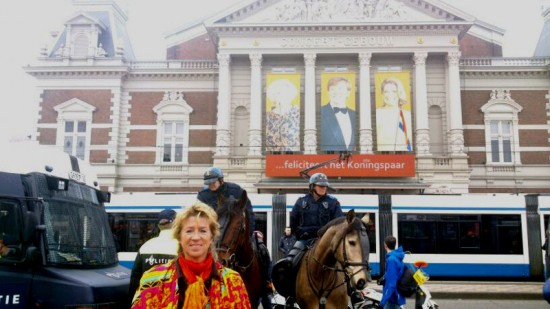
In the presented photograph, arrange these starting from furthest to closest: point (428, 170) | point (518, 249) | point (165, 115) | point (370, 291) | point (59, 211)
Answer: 1. point (165, 115)
2. point (428, 170)
3. point (518, 249)
4. point (370, 291)
5. point (59, 211)

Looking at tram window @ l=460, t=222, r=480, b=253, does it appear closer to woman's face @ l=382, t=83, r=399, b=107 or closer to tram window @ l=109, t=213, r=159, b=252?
tram window @ l=109, t=213, r=159, b=252

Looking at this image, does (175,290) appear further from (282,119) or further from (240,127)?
(240,127)

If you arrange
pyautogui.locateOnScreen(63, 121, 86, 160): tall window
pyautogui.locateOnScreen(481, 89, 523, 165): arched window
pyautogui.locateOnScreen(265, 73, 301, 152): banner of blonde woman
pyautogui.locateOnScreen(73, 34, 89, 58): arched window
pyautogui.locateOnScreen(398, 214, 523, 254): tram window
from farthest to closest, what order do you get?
pyautogui.locateOnScreen(73, 34, 89, 58): arched window < pyautogui.locateOnScreen(63, 121, 86, 160): tall window < pyautogui.locateOnScreen(481, 89, 523, 165): arched window < pyautogui.locateOnScreen(265, 73, 301, 152): banner of blonde woman < pyautogui.locateOnScreen(398, 214, 523, 254): tram window

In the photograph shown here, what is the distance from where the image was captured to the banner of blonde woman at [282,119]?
29.5 metres

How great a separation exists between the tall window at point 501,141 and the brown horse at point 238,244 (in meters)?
28.8

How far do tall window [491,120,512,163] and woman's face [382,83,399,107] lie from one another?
7.47 meters

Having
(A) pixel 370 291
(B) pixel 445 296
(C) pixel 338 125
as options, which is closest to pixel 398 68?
(C) pixel 338 125

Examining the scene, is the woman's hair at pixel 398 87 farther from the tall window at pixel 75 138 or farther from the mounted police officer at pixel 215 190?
the mounted police officer at pixel 215 190

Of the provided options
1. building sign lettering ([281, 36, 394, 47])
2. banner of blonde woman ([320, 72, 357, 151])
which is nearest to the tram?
banner of blonde woman ([320, 72, 357, 151])

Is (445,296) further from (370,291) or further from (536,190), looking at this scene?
(536,190)

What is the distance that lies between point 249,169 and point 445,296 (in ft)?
54.0

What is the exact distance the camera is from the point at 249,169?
2905cm

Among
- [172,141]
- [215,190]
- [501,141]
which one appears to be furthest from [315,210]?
[501,141]

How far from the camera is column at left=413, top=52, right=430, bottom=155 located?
28.9 meters
